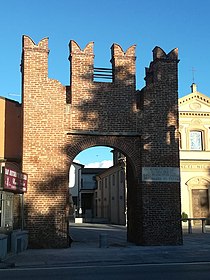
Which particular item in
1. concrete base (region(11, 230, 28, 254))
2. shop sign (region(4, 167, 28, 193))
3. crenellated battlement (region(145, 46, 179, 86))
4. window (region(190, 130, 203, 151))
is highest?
crenellated battlement (region(145, 46, 179, 86))

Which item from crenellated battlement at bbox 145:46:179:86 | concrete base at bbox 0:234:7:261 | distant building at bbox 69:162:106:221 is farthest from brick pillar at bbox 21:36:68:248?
distant building at bbox 69:162:106:221

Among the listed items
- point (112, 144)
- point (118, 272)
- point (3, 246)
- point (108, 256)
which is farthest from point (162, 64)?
point (118, 272)

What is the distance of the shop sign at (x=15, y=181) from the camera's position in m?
14.5

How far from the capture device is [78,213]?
59688 millimetres

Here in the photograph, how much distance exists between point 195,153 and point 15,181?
23.7 m

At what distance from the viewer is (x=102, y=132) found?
18.2 meters

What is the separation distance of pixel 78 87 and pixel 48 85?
51.2 inches

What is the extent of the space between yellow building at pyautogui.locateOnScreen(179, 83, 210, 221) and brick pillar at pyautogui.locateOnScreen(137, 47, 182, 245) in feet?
57.1

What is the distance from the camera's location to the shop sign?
14483mm

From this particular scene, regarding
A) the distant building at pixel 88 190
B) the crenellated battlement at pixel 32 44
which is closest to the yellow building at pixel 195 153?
the crenellated battlement at pixel 32 44

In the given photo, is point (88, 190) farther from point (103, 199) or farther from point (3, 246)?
point (3, 246)

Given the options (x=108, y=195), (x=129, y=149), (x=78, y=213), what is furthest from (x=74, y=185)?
(x=129, y=149)

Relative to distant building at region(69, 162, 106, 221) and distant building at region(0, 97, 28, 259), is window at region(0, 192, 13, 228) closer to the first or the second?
distant building at region(0, 97, 28, 259)

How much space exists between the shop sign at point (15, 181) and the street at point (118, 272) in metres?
3.52
